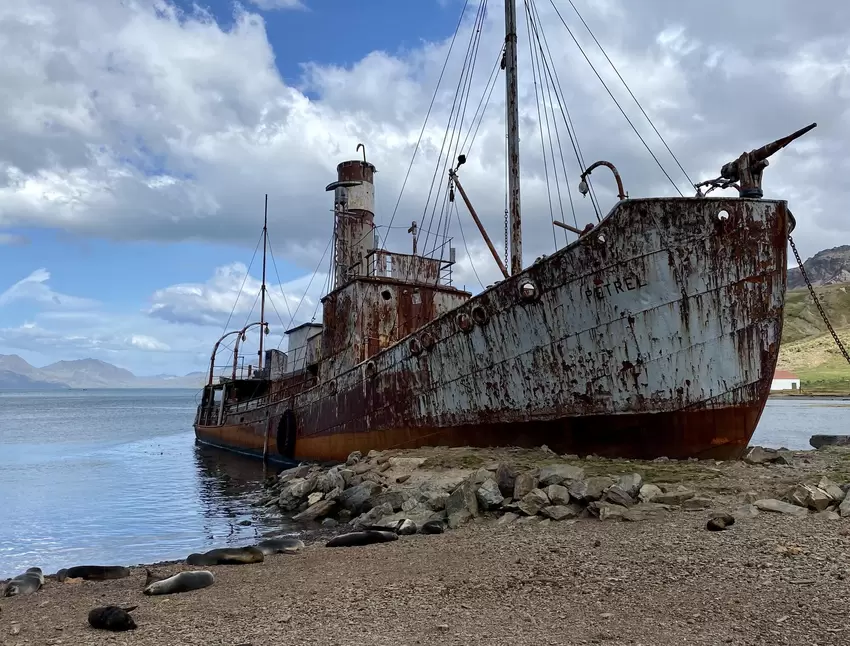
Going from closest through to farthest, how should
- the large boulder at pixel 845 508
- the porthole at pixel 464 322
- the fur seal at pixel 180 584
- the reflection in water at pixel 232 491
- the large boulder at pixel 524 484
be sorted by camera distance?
the fur seal at pixel 180 584 < the large boulder at pixel 845 508 < the large boulder at pixel 524 484 < the reflection in water at pixel 232 491 < the porthole at pixel 464 322

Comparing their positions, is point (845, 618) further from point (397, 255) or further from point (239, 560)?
point (397, 255)

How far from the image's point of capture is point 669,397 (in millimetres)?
11086

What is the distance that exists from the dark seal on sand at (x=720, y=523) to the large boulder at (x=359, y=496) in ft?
22.3

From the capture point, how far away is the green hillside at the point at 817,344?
87.9 m

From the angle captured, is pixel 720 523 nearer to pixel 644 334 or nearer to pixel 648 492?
pixel 648 492

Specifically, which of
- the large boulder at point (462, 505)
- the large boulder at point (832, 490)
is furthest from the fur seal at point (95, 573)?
the large boulder at point (832, 490)

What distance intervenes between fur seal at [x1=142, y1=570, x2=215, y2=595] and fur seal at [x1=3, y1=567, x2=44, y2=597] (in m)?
2.06

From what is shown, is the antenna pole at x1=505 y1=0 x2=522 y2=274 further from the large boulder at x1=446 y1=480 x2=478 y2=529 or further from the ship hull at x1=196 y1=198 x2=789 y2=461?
the large boulder at x1=446 y1=480 x2=478 y2=529

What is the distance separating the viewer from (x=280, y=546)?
898cm

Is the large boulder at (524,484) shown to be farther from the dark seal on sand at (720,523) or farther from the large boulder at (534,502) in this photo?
the dark seal on sand at (720,523)

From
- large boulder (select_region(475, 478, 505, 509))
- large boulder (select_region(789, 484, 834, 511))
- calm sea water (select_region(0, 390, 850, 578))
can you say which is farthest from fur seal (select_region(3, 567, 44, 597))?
large boulder (select_region(789, 484, 834, 511))

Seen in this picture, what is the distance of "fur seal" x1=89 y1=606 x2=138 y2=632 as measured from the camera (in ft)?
16.7

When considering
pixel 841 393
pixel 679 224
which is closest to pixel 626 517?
pixel 679 224

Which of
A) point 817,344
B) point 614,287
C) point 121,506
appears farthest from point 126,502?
point 817,344
